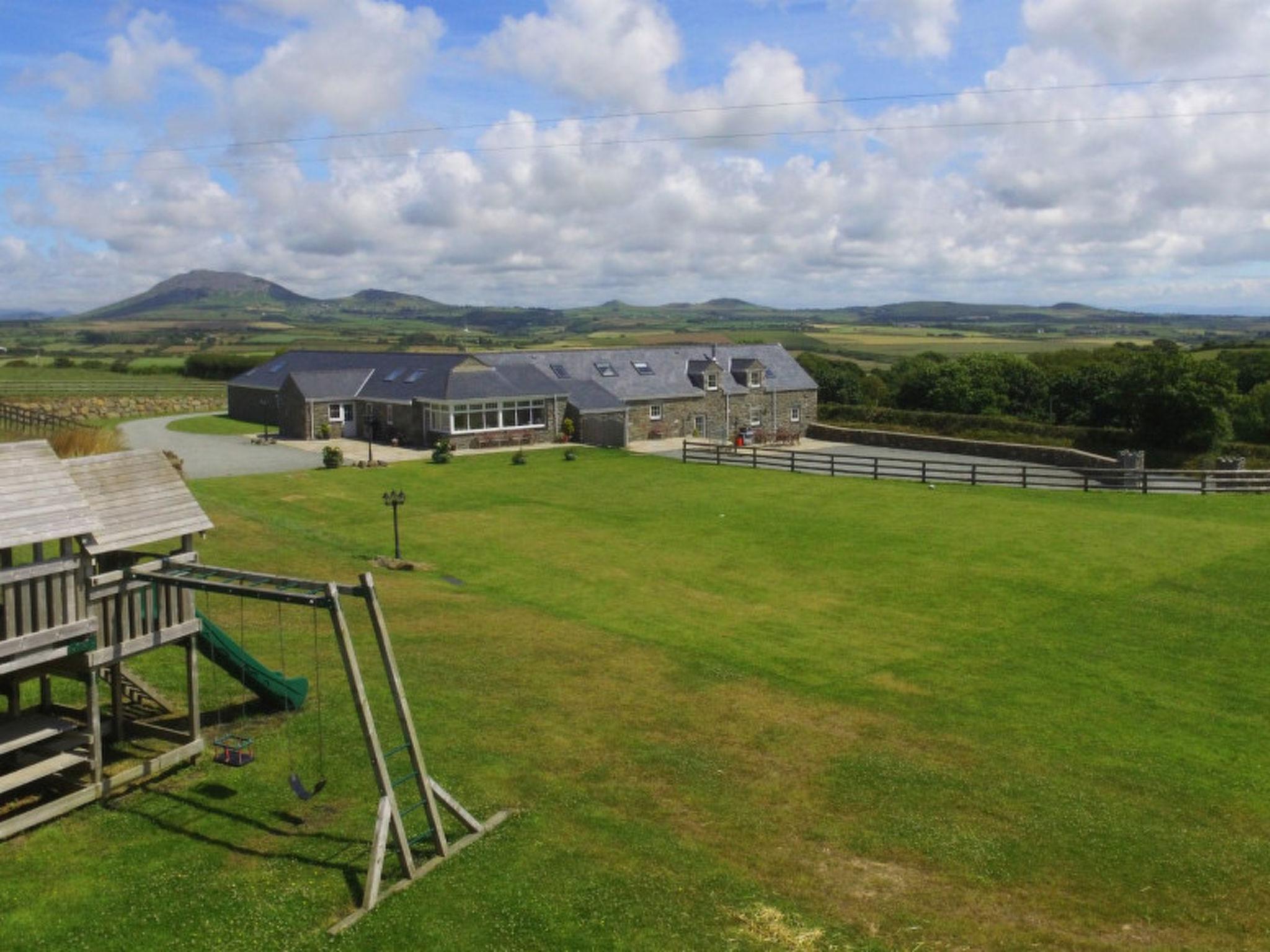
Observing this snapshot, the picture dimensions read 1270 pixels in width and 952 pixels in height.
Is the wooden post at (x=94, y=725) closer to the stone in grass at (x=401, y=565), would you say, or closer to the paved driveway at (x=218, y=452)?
the stone in grass at (x=401, y=565)

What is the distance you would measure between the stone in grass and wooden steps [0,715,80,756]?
10462 mm

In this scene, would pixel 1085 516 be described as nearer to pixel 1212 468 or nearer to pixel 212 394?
pixel 1212 468

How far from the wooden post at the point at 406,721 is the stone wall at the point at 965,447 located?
38730 millimetres

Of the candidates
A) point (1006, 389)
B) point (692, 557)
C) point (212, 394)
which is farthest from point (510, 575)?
point (212, 394)

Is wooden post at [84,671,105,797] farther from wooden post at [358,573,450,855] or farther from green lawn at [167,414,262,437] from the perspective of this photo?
green lawn at [167,414,262,437]

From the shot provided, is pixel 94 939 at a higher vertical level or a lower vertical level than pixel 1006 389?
lower

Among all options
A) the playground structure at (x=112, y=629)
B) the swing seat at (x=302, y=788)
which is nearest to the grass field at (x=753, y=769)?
the swing seat at (x=302, y=788)

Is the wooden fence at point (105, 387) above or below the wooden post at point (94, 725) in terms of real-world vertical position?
above

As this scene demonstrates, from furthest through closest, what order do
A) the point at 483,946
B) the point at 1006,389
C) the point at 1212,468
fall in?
1. the point at 1006,389
2. the point at 1212,468
3. the point at 483,946

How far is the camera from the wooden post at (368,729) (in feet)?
29.3

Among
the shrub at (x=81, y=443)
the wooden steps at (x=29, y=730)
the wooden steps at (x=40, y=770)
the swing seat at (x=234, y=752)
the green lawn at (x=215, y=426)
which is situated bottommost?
the swing seat at (x=234, y=752)

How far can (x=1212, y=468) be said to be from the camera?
40688 mm

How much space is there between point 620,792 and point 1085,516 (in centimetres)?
2187

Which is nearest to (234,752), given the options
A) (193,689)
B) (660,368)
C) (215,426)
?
(193,689)
